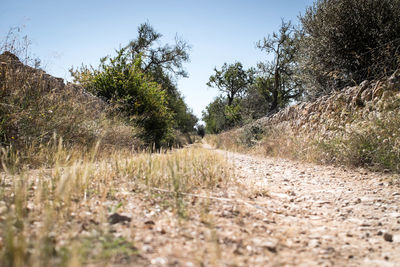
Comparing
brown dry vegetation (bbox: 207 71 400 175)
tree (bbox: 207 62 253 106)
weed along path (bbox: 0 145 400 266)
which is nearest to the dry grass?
weed along path (bbox: 0 145 400 266)

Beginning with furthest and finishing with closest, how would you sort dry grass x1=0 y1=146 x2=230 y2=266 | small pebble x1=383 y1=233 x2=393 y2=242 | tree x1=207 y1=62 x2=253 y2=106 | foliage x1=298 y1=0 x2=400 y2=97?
tree x1=207 y1=62 x2=253 y2=106, foliage x1=298 y1=0 x2=400 y2=97, small pebble x1=383 y1=233 x2=393 y2=242, dry grass x1=0 y1=146 x2=230 y2=266

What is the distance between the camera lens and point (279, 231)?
1.59 metres

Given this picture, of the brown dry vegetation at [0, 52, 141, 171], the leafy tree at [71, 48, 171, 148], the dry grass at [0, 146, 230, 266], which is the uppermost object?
the leafy tree at [71, 48, 171, 148]

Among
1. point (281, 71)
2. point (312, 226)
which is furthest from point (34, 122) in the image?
point (281, 71)

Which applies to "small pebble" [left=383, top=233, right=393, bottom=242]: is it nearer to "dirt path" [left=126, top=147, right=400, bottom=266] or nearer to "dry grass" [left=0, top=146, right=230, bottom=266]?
"dirt path" [left=126, top=147, right=400, bottom=266]

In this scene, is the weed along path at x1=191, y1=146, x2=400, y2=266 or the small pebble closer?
the weed along path at x1=191, y1=146, x2=400, y2=266

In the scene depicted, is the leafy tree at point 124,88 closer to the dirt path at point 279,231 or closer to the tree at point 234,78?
the dirt path at point 279,231

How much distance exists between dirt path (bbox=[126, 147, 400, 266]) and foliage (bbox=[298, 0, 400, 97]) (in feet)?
15.9

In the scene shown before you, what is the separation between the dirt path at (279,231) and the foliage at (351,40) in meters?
4.83

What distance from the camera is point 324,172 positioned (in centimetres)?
436

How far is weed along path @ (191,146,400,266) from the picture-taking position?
1228mm

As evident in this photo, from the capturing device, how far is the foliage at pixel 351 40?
6.05 metres

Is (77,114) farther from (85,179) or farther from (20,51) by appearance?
(85,179)

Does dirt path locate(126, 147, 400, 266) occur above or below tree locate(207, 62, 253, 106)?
below
